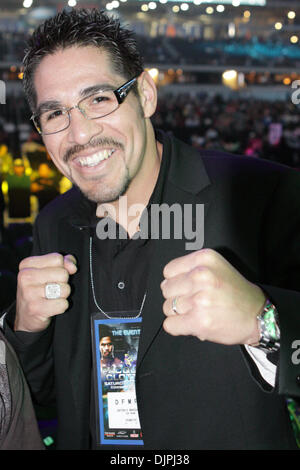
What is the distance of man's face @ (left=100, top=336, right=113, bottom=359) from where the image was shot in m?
1.67

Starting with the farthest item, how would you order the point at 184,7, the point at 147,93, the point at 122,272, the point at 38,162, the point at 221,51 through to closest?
the point at 184,7
the point at 221,51
the point at 38,162
the point at 147,93
the point at 122,272

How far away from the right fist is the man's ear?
739 mm

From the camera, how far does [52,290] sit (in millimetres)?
1474

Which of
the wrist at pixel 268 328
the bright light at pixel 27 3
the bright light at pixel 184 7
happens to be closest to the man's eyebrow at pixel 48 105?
the wrist at pixel 268 328

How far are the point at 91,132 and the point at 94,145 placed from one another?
47 millimetres

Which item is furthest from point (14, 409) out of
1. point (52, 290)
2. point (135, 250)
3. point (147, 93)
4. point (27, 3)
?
point (27, 3)

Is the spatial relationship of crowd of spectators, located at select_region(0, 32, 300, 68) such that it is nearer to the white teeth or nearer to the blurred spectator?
the blurred spectator

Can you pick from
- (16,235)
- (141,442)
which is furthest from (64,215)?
(16,235)

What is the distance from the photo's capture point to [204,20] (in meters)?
34.7

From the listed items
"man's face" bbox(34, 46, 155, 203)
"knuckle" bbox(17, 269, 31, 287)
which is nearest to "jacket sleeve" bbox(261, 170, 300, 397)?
"man's face" bbox(34, 46, 155, 203)

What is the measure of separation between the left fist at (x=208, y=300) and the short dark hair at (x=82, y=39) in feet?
2.99

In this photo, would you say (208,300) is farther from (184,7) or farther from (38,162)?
(184,7)

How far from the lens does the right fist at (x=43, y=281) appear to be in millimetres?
1462

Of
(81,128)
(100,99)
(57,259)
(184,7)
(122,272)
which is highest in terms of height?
(184,7)
